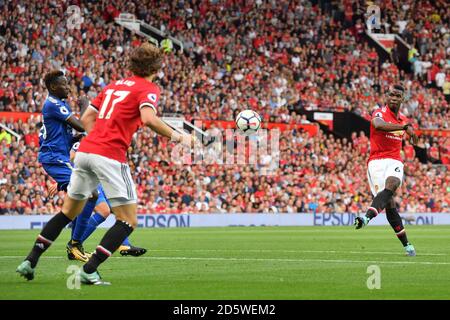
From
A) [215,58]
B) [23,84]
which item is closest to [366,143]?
[215,58]

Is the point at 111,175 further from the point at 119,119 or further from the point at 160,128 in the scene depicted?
the point at 160,128

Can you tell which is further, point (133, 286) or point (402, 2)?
point (402, 2)

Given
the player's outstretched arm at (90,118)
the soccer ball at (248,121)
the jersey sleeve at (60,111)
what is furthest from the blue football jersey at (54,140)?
the soccer ball at (248,121)

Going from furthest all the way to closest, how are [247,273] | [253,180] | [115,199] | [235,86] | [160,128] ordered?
1. [235,86]
2. [253,180]
3. [247,273]
4. [115,199]
5. [160,128]

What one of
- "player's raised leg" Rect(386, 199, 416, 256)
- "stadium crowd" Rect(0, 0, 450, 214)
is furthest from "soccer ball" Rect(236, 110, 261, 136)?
"stadium crowd" Rect(0, 0, 450, 214)

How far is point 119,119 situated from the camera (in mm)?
10297

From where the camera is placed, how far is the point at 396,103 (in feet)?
53.4

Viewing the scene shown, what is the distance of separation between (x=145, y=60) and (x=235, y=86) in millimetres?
29824

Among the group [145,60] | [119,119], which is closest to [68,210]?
[119,119]

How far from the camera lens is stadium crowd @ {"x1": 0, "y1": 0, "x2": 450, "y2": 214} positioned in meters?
A: 34.0

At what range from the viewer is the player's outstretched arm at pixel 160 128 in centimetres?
970

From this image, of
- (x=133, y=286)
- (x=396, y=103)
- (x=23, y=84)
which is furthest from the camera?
(x=23, y=84)

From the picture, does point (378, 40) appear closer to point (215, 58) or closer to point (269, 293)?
point (215, 58)

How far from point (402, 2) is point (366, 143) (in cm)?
1275
